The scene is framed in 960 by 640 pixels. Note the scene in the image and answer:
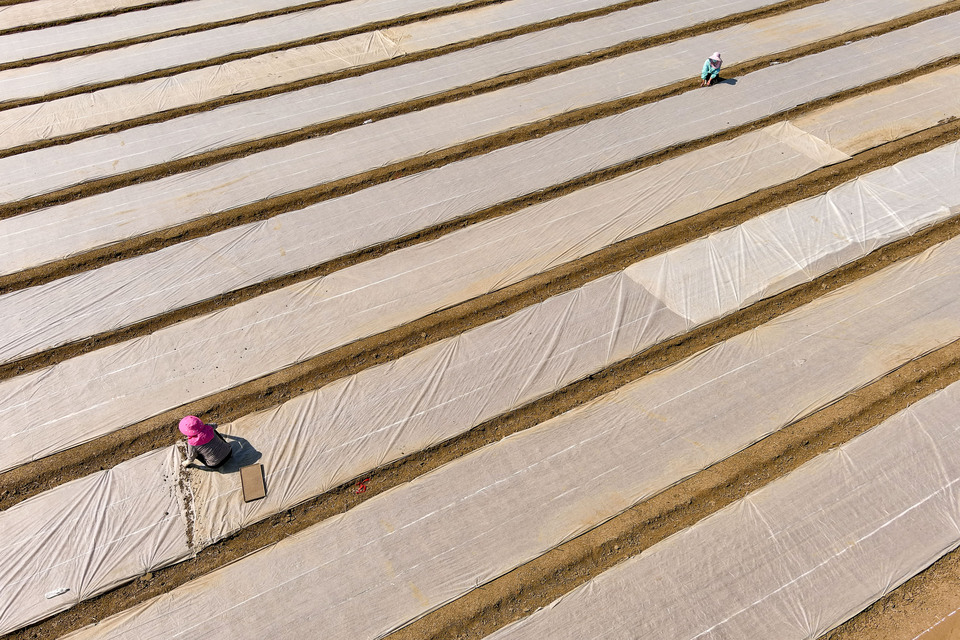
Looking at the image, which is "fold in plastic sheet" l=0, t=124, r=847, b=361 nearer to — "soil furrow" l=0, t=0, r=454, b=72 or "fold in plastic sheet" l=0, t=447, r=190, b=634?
"fold in plastic sheet" l=0, t=447, r=190, b=634

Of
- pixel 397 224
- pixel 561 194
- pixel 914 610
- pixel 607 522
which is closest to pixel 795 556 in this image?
pixel 914 610

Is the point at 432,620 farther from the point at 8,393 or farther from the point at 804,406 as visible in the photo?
the point at 8,393

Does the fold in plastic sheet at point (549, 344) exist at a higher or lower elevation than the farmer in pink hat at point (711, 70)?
lower

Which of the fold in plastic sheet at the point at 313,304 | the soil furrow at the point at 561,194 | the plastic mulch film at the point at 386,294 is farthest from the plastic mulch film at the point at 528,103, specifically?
the plastic mulch film at the point at 386,294

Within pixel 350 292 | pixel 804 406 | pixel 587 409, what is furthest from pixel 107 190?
pixel 804 406

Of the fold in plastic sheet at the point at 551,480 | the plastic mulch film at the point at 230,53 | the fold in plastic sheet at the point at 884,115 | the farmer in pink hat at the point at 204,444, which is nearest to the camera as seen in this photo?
the fold in plastic sheet at the point at 551,480

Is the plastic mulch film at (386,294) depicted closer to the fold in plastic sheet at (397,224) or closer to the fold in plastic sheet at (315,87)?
the fold in plastic sheet at (397,224)

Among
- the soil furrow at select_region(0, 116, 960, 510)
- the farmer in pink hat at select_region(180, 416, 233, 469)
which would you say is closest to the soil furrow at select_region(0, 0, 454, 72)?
the soil furrow at select_region(0, 116, 960, 510)
